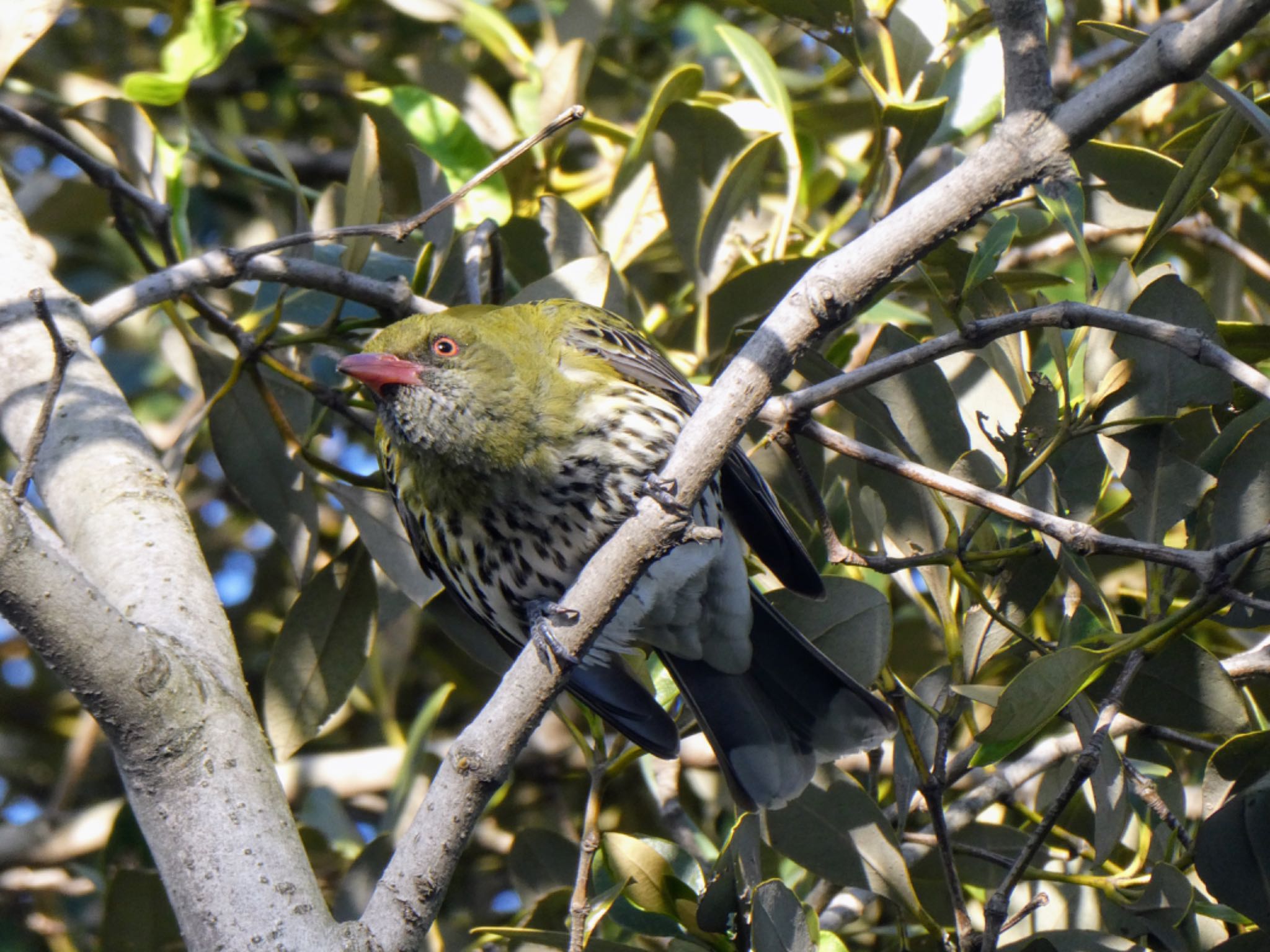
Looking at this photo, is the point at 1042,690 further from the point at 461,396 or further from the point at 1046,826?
the point at 461,396

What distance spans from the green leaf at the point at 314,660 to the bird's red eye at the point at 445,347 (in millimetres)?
633

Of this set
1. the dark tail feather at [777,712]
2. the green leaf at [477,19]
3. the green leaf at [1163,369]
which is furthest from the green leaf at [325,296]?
the green leaf at [1163,369]

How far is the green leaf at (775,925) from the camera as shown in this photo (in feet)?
7.05

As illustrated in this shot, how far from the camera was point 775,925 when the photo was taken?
2.15 m

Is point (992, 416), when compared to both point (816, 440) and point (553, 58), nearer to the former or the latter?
point (816, 440)

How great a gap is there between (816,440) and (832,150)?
81.2 inches

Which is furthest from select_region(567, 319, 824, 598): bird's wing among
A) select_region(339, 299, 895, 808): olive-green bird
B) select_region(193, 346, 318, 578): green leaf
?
select_region(193, 346, 318, 578): green leaf

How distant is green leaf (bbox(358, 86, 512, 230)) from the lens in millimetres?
3574

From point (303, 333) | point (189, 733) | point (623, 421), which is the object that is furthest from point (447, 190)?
point (189, 733)

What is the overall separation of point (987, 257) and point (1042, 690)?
2.66 ft

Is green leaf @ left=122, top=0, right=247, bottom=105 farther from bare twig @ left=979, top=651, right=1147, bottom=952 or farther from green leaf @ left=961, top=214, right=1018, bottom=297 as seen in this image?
bare twig @ left=979, top=651, right=1147, bottom=952

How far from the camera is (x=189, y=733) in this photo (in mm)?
1998

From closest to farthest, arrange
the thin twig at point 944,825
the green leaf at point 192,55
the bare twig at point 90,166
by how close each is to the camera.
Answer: the thin twig at point 944,825 → the bare twig at point 90,166 → the green leaf at point 192,55

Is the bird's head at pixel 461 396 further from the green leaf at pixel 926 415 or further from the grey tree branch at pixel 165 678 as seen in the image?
the green leaf at pixel 926 415
